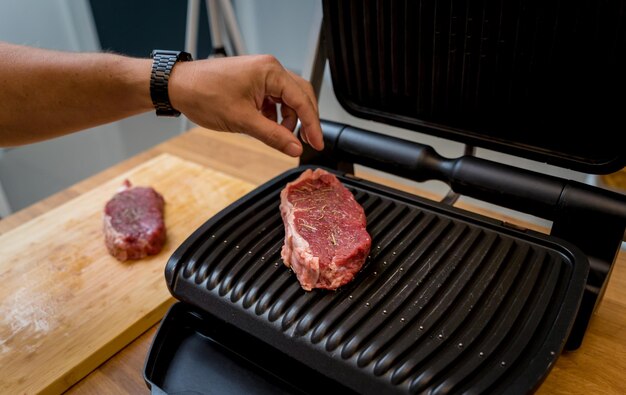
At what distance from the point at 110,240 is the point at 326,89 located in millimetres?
949

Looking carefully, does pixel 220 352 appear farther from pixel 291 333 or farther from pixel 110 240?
pixel 110 240

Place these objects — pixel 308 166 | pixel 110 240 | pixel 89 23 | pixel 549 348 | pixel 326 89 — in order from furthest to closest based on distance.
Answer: pixel 89 23 → pixel 326 89 → pixel 110 240 → pixel 308 166 → pixel 549 348

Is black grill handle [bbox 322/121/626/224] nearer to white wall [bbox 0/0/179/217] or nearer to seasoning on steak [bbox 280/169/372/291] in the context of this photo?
seasoning on steak [bbox 280/169/372/291]

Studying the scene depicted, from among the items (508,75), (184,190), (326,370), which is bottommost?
(184,190)

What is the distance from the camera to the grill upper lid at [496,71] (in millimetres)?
725

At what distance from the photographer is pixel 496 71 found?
2.68ft

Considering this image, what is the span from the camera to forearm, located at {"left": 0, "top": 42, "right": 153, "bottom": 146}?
91cm

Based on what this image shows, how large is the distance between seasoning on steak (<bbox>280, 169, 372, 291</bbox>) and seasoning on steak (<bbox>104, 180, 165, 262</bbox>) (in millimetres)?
417

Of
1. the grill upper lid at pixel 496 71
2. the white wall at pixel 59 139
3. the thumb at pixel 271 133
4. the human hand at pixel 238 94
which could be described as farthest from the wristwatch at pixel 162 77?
the white wall at pixel 59 139

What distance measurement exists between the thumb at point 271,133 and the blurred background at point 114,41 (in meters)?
0.84

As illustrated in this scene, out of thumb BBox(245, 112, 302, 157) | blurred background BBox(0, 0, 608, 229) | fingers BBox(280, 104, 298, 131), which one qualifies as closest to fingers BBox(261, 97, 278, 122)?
fingers BBox(280, 104, 298, 131)

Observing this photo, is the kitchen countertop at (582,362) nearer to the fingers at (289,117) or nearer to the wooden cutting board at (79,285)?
the wooden cutting board at (79,285)

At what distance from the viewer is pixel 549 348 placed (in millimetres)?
605

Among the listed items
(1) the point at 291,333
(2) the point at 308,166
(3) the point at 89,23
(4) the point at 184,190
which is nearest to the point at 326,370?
(1) the point at 291,333
